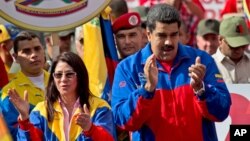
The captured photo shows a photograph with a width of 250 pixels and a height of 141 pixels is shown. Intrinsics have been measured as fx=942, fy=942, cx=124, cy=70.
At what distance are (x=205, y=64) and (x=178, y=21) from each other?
376mm

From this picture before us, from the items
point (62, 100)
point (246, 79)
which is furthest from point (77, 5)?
point (246, 79)

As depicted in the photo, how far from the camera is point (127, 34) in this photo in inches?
363

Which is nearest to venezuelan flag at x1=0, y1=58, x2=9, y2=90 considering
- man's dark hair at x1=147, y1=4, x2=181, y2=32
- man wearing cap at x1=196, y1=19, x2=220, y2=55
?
man's dark hair at x1=147, y1=4, x2=181, y2=32

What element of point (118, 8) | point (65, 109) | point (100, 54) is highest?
point (118, 8)

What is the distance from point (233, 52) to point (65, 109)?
3123mm

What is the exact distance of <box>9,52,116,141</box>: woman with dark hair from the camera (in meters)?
7.00

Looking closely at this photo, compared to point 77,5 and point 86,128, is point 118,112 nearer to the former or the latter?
point 86,128

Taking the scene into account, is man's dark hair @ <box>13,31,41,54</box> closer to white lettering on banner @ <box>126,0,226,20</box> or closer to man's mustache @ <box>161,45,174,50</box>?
man's mustache @ <box>161,45,174,50</box>

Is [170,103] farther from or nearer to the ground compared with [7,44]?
nearer to the ground

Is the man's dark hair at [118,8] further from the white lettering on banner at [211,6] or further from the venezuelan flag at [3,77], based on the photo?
the white lettering on banner at [211,6]

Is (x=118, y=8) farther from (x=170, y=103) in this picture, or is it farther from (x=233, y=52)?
(x=170, y=103)

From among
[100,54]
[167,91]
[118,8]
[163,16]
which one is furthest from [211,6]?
[167,91]

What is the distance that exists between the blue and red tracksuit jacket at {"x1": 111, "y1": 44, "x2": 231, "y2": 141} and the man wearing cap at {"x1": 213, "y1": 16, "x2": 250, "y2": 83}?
2573 millimetres

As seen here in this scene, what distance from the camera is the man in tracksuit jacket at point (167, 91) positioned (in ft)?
21.8
